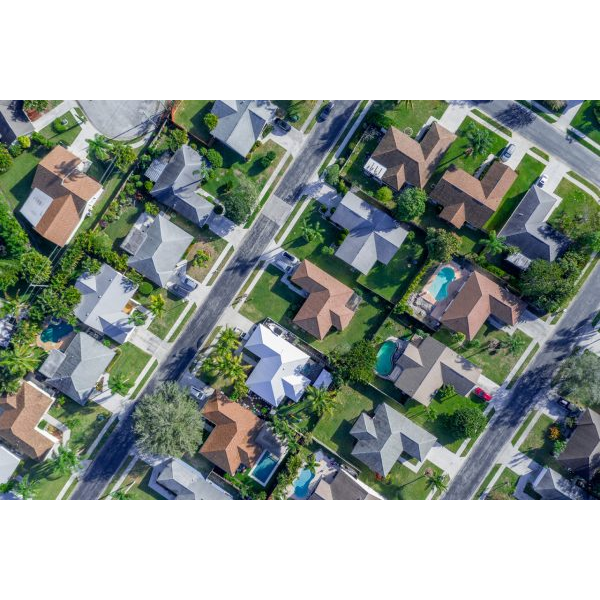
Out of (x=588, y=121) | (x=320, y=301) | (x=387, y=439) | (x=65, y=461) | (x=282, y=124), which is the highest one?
(x=588, y=121)

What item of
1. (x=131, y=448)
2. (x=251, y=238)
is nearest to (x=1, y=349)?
(x=131, y=448)

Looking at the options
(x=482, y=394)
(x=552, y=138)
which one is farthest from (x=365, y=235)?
(x=552, y=138)

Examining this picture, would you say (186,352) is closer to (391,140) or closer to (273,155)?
(273,155)

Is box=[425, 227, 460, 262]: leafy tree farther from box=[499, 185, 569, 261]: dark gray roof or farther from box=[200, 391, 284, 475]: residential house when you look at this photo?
box=[200, 391, 284, 475]: residential house

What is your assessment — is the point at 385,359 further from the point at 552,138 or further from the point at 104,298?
the point at 104,298

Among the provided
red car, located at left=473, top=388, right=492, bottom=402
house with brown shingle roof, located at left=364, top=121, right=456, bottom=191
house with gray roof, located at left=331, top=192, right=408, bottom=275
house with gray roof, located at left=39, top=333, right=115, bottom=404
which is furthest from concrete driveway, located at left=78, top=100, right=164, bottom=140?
red car, located at left=473, top=388, right=492, bottom=402

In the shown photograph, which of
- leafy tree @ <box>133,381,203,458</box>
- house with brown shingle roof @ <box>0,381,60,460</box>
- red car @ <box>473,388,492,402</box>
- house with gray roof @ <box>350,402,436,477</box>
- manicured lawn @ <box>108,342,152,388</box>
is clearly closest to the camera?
leafy tree @ <box>133,381,203,458</box>
